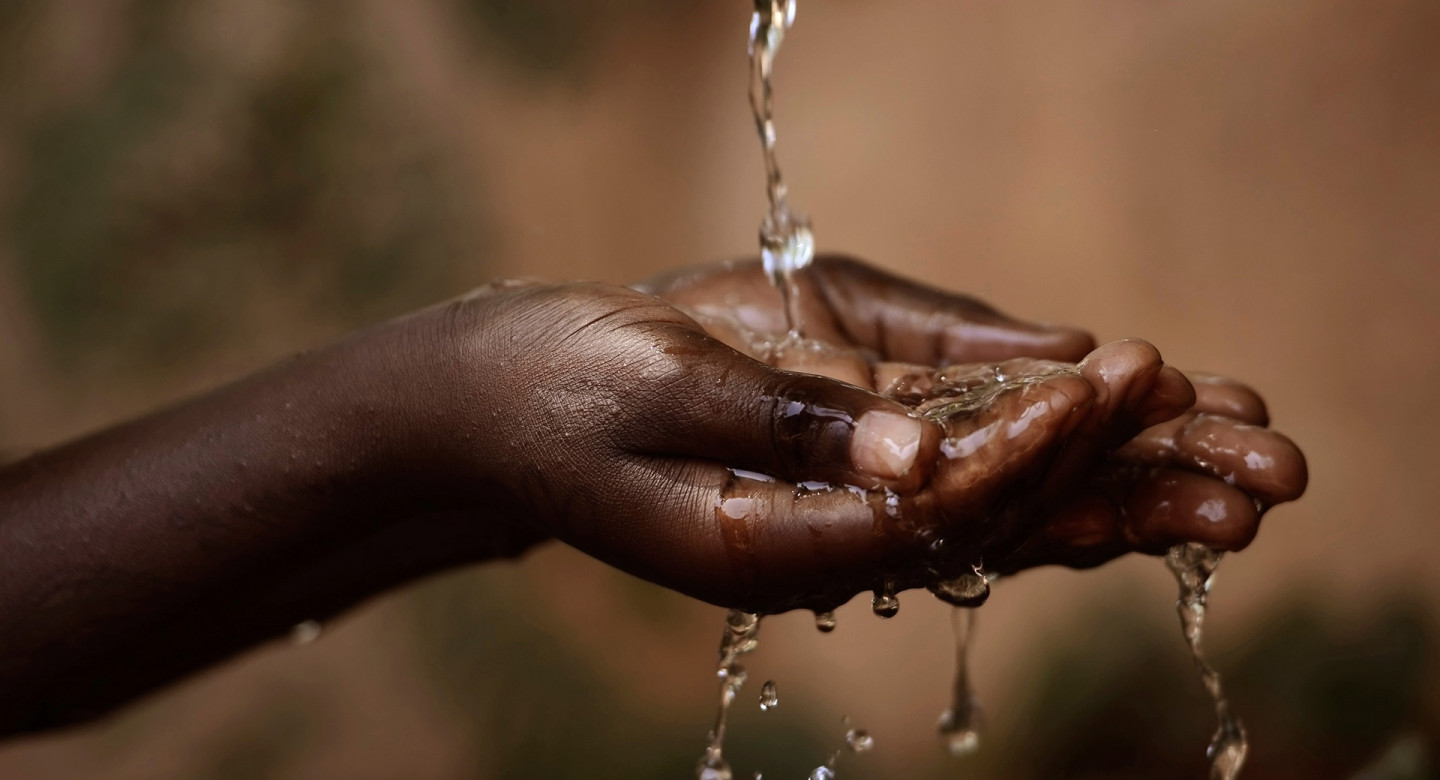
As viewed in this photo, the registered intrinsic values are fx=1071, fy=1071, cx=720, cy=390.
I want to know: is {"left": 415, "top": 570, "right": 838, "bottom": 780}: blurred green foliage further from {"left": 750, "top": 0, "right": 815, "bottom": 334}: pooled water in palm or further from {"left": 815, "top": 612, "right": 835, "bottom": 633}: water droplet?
{"left": 815, "top": 612, "right": 835, "bottom": 633}: water droplet

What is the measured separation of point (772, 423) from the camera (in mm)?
888

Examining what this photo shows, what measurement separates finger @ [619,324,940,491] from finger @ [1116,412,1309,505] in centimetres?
43

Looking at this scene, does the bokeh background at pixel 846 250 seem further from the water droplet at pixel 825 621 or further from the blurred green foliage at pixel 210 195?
the water droplet at pixel 825 621

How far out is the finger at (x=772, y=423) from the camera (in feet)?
2.76

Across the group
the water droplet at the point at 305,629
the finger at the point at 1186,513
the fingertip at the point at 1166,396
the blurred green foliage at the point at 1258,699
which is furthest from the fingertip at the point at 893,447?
the blurred green foliage at the point at 1258,699

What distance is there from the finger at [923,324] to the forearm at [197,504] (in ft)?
2.17

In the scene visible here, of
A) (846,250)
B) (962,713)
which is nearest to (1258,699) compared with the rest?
(962,713)

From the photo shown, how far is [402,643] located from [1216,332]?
8.28ft

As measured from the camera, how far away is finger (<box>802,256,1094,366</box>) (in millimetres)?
1344

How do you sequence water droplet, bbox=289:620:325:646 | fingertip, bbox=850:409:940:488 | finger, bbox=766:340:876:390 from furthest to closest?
water droplet, bbox=289:620:325:646
finger, bbox=766:340:876:390
fingertip, bbox=850:409:940:488

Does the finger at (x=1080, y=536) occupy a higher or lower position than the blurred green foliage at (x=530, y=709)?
higher

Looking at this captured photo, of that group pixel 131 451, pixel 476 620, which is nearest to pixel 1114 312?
pixel 476 620

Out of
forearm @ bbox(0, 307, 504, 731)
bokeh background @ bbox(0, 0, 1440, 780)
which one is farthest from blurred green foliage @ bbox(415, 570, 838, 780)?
forearm @ bbox(0, 307, 504, 731)

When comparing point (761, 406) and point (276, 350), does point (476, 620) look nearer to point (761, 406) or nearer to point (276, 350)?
point (276, 350)
